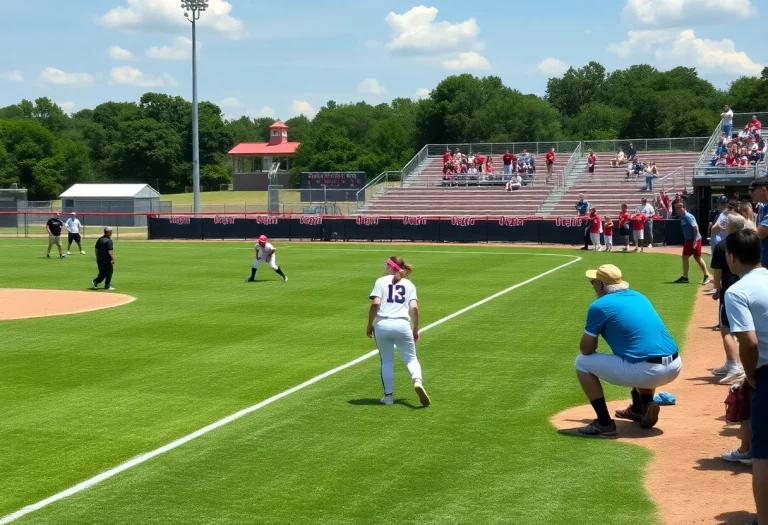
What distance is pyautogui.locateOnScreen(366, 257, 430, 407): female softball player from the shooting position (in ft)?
36.4

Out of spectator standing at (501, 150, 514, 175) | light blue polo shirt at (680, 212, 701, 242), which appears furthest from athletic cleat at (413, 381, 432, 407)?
spectator standing at (501, 150, 514, 175)

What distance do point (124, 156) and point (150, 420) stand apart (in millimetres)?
116267

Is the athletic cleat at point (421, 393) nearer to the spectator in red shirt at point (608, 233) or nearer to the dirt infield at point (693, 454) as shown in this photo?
the dirt infield at point (693, 454)

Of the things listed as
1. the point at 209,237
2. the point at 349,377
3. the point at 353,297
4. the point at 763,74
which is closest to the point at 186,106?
the point at 763,74

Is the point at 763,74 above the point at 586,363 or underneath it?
above

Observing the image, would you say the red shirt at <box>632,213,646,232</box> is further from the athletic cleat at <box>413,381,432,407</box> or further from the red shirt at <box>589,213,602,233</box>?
the athletic cleat at <box>413,381,432,407</box>

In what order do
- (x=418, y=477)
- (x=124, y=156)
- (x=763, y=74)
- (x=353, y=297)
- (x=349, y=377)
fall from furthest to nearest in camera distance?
(x=124, y=156) < (x=763, y=74) < (x=353, y=297) < (x=349, y=377) < (x=418, y=477)

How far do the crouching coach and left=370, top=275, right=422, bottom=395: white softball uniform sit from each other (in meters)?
2.23

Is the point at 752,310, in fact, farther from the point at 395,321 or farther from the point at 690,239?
the point at 690,239

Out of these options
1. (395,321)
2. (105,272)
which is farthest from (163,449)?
(105,272)

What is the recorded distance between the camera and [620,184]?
180 ft

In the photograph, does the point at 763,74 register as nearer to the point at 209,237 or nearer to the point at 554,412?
the point at 209,237

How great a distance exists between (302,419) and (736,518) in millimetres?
4983

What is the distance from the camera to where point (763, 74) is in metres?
97.6
